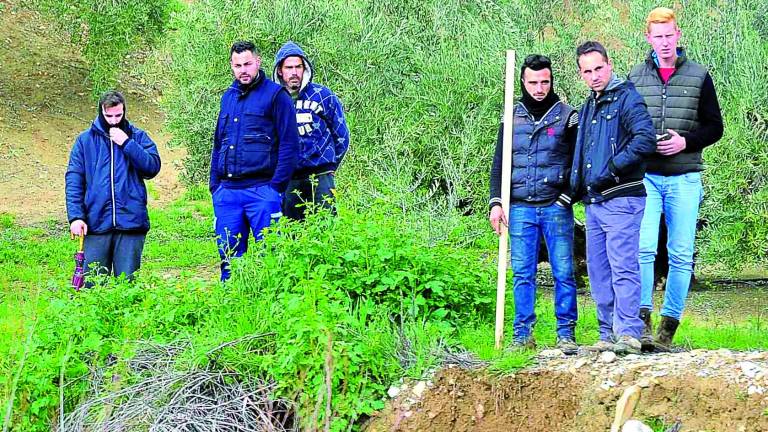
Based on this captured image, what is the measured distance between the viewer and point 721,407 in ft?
18.4

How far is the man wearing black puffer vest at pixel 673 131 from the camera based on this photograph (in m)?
6.74

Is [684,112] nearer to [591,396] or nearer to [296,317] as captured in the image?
[591,396]

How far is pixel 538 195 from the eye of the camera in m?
6.80

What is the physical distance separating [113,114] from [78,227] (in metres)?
0.95

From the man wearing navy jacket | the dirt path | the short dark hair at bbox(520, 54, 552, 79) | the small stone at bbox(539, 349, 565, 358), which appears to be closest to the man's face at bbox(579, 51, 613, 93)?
the man wearing navy jacket

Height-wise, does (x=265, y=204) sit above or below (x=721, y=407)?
above

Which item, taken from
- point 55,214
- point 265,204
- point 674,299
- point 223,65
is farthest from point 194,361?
point 55,214

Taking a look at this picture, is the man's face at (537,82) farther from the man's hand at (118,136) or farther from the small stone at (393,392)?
the man's hand at (118,136)

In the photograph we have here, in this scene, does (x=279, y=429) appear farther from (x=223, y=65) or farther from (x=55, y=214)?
(x=55, y=214)

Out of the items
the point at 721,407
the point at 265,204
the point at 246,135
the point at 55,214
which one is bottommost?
the point at 55,214

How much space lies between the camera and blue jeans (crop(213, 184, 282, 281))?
811cm

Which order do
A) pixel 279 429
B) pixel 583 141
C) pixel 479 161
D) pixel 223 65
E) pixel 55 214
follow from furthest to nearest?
pixel 55 214
pixel 223 65
pixel 479 161
pixel 583 141
pixel 279 429

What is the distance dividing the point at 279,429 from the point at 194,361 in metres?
0.66

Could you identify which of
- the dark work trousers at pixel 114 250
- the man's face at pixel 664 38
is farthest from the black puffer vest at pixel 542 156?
the dark work trousers at pixel 114 250
